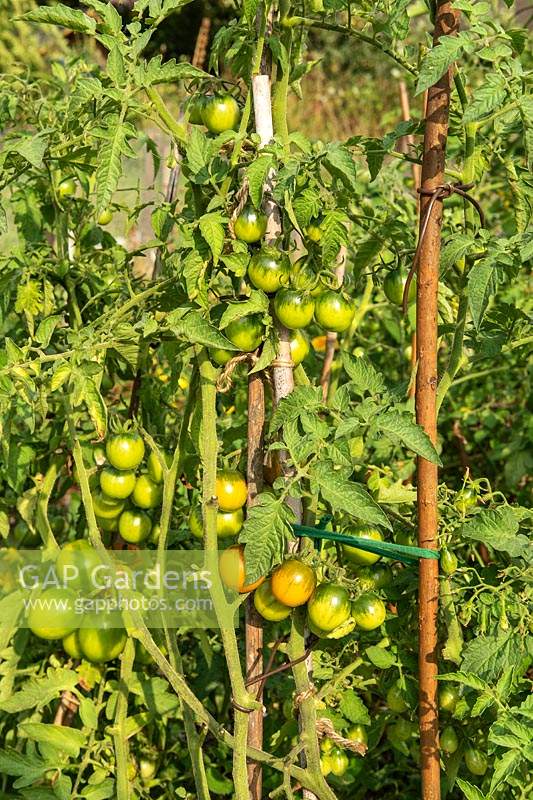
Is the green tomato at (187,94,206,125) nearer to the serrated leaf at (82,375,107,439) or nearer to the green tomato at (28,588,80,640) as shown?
the serrated leaf at (82,375,107,439)

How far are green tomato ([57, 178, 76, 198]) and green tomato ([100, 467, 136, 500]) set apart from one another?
55cm

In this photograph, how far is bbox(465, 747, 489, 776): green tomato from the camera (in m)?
1.25

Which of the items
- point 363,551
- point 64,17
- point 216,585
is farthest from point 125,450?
point 64,17

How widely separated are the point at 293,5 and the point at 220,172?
27 cm

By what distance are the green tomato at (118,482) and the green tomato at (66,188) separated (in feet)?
1.80

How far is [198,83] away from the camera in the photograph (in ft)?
4.02

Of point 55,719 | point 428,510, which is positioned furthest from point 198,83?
point 55,719

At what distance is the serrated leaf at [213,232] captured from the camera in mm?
1077

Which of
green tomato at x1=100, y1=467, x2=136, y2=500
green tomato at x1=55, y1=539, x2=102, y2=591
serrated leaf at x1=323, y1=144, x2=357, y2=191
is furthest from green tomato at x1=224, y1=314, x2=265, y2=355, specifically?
green tomato at x1=55, y1=539, x2=102, y2=591

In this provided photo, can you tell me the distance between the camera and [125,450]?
51.4 inches

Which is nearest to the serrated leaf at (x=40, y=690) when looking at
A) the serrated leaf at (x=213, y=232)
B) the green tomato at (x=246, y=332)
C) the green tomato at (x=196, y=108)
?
the green tomato at (x=246, y=332)

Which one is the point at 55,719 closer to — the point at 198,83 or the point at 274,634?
the point at 274,634

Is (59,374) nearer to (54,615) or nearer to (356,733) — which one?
(54,615)

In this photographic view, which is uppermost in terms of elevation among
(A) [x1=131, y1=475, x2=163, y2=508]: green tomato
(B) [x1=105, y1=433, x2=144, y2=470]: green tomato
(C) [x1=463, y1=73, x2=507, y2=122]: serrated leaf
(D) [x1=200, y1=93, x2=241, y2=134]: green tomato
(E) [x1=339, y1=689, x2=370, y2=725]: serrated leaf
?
(C) [x1=463, y1=73, x2=507, y2=122]: serrated leaf
